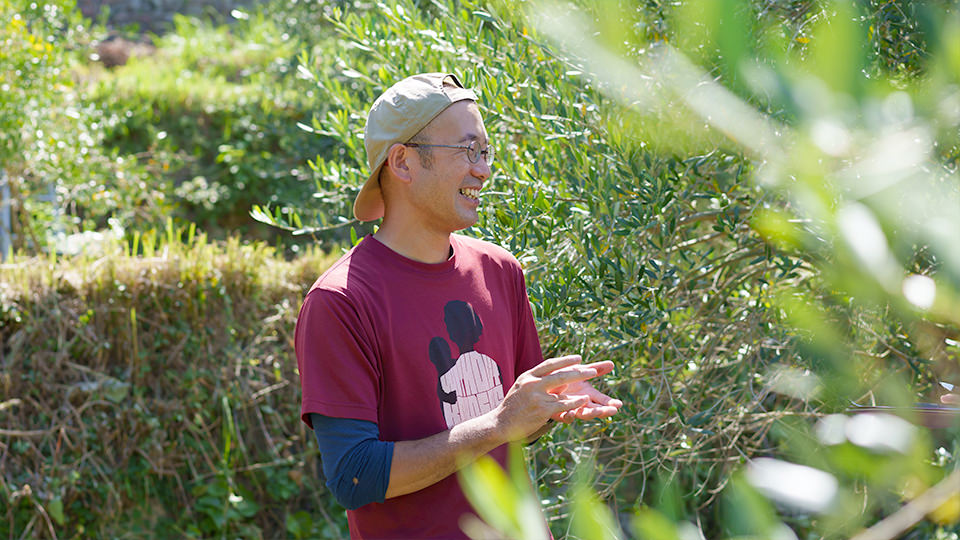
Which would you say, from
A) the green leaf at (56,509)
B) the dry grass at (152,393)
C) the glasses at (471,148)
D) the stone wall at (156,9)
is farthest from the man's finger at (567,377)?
the stone wall at (156,9)

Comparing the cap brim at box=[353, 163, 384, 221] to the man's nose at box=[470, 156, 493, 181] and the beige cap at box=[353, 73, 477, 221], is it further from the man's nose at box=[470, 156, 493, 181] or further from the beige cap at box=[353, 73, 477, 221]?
the man's nose at box=[470, 156, 493, 181]

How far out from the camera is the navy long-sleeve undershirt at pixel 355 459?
1902 millimetres

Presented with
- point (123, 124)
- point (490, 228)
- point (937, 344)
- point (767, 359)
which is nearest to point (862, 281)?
point (490, 228)

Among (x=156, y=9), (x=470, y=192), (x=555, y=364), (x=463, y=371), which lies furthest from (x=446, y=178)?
(x=156, y=9)

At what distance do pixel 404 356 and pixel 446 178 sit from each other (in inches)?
16.7

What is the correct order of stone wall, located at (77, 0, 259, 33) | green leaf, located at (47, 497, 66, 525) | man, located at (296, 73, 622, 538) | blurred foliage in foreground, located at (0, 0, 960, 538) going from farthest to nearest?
stone wall, located at (77, 0, 259, 33) < green leaf, located at (47, 497, 66, 525) < man, located at (296, 73, 622, 538) < blurred foliage in foreground, located at (0, 0, 960, 538)

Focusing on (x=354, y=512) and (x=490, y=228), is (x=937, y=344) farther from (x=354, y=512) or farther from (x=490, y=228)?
(x=354, y=512)

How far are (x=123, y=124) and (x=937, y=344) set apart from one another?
21.6 ft

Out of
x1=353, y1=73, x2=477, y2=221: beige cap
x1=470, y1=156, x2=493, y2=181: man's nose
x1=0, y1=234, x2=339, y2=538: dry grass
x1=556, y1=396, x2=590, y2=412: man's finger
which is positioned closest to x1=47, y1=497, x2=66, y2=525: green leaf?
x1=0, y1=234, x2=339, y2=538: dry grass

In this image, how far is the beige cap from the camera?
2209 millimetres

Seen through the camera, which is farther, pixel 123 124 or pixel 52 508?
pixel 123 124

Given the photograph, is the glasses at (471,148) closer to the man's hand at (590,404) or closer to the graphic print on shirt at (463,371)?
the graphic print on shirt at (463,371)

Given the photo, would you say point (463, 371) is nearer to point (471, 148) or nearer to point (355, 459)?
point (355, 459)

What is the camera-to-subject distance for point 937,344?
112 inches
